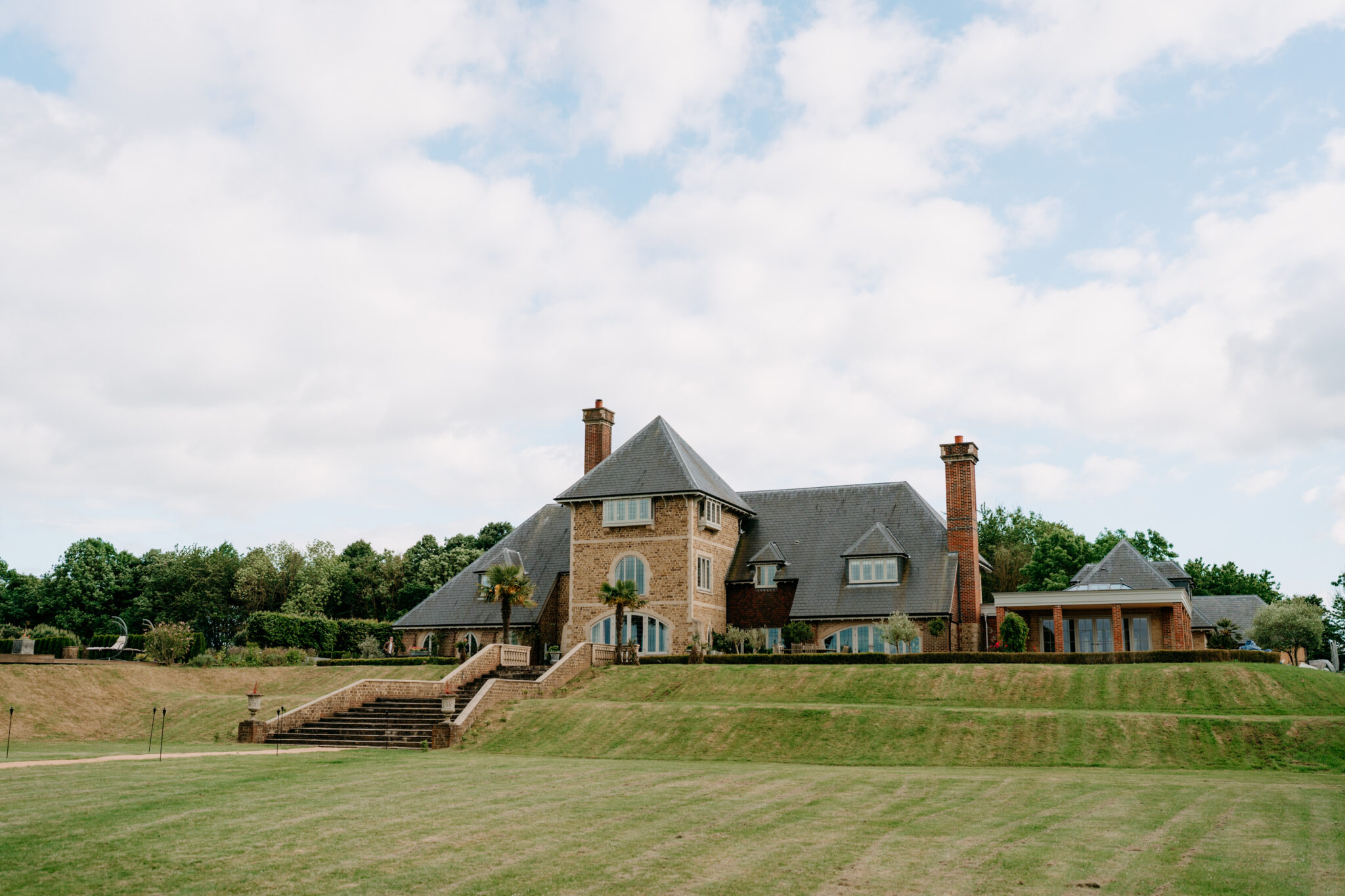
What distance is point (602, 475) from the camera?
1799 inches

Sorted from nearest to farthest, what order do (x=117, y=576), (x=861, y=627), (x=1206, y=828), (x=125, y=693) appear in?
(x=1206, y=828)
(x=125, y=693)
(x=861, y=627)
(x=117, y=576)

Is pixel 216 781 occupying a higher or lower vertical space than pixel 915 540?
lower

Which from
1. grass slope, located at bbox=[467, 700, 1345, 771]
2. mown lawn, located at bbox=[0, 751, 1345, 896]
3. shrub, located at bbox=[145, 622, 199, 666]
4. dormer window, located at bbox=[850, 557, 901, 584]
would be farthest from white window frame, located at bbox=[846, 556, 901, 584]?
shrub, located at bbox=[145, 622, 199, 666]

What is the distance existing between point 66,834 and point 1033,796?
12.9 metres

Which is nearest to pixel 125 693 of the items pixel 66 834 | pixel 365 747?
pixel 365 747

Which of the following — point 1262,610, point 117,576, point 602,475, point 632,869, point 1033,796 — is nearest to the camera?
point 632,869

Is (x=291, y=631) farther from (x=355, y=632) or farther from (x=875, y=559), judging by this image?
(x=875, y=559)

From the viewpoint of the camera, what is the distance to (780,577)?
45.5 metres

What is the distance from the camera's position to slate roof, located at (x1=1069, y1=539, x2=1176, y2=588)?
4500cm

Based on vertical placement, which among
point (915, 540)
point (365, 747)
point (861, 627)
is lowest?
point (365, 747)

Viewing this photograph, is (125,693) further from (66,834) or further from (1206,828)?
(1206,828)

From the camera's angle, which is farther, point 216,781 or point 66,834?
point 216,781

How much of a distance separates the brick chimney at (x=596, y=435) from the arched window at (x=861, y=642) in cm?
1392

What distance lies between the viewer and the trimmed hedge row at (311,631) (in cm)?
5219
